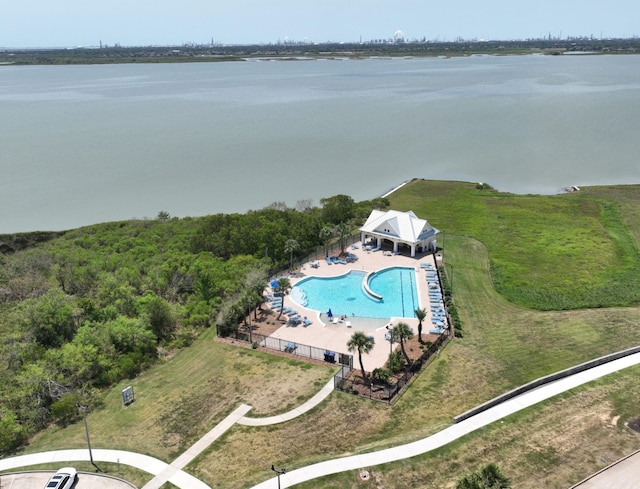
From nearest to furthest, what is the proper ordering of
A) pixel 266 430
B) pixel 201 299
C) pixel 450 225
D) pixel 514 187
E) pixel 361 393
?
1. pixel 266 430
2. pixel 361 393
3. pixel 201 299
4. pixel 450 225
5. pixel 514 187

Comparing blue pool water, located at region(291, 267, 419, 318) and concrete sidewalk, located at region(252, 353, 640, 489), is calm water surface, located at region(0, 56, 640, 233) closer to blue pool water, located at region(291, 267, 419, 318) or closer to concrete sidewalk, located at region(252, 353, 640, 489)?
blue pool water, located at region(291, 267, 419, 318)

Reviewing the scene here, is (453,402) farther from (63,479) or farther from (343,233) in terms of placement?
(343,233)

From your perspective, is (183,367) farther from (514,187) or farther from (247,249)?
(514,187)

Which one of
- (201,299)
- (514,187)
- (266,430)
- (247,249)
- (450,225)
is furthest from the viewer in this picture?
(514,187)

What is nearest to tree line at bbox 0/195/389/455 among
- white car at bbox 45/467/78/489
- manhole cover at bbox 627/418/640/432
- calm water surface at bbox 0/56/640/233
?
white car at bbox 45/467/78/489

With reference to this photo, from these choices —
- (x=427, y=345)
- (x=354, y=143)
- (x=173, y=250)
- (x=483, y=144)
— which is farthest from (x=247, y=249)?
(x=483, y=144)

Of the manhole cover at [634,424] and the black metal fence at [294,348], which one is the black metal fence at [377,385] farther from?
the manhole cover at [634,424]

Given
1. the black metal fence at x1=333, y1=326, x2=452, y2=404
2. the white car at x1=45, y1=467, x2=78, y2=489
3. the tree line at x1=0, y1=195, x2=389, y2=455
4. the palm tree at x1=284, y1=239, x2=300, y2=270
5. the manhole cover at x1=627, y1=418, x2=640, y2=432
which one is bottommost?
the black metal fence at x1=333, y1=326, x2=452, y2=404
